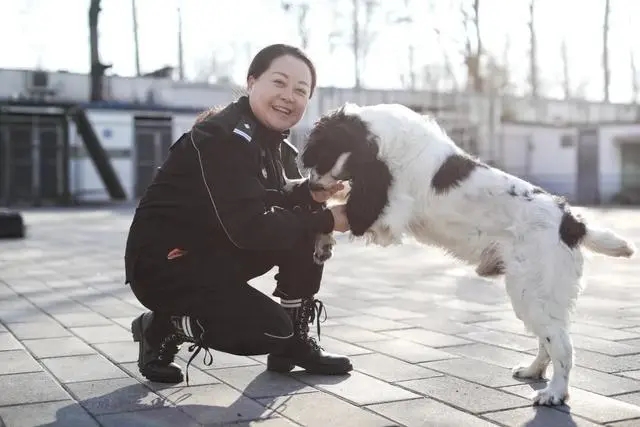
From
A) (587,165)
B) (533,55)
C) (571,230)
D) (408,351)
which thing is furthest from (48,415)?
(533,55)

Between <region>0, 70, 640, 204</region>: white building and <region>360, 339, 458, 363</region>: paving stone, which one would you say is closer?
<region>360, 339, 458, 363</region>: paving stone

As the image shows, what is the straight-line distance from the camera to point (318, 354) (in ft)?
13.7

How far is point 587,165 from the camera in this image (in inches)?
1271

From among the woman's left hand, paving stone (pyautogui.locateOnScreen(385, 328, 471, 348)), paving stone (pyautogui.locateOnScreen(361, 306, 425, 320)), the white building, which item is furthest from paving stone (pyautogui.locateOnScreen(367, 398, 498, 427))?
the white building

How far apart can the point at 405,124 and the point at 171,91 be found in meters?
27.8

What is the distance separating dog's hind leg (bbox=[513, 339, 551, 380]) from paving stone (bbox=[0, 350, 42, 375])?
251 cm


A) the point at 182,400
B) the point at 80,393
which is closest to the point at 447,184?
the point at 182,400

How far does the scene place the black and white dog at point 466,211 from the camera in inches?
140

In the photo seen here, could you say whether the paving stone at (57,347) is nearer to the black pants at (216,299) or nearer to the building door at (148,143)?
the black pants at (216,299)

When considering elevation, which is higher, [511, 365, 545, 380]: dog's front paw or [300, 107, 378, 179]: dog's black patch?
[300, 107, 378, 179]: dog's black patch

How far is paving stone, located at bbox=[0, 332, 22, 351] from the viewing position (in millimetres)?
4734

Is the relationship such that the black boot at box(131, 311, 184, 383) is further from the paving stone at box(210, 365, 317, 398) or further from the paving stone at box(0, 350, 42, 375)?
the paving stone at box(0, 350, 42, 375)

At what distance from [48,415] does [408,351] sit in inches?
84.8

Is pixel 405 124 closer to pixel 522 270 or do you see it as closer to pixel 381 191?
pixel 381 191
